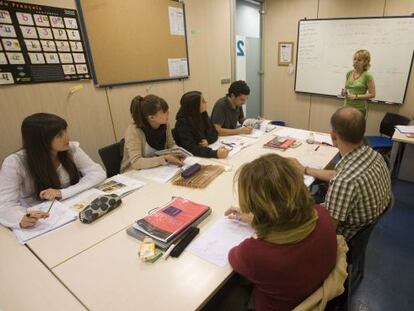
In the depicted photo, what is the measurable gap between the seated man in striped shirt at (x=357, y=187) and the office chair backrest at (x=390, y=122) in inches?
97.8

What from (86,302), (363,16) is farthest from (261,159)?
(363,16)

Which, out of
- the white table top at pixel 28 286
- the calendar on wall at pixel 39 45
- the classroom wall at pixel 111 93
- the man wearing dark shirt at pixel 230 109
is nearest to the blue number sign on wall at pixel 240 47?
the classroom wall at pixel 111 93

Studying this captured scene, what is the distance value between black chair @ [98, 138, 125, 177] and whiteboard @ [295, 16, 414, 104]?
344cm

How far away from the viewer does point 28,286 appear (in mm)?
1001

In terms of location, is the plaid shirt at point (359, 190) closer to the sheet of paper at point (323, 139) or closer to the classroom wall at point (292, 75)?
the sheet of paper at point (323, 139)

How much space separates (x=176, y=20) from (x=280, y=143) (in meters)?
2.02

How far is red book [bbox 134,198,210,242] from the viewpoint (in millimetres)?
1210

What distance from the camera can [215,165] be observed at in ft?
6.57

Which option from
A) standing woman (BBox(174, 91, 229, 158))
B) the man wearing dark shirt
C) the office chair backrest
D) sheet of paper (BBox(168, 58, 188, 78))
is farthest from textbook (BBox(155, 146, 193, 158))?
the office chair backrest

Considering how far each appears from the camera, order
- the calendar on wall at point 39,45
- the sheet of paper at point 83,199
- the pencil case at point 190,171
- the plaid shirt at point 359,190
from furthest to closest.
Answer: the calendar on wall at point 39,45
the pencil case at point 190,171
the sheet of paper at point 83,199
the plaid shirt at point 359,190

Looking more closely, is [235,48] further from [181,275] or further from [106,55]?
[181,275]

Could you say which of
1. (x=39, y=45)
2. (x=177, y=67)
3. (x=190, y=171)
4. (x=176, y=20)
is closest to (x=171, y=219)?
(x=190, y=171)

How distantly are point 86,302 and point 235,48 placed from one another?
3.93 m

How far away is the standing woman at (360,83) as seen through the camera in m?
3.15
